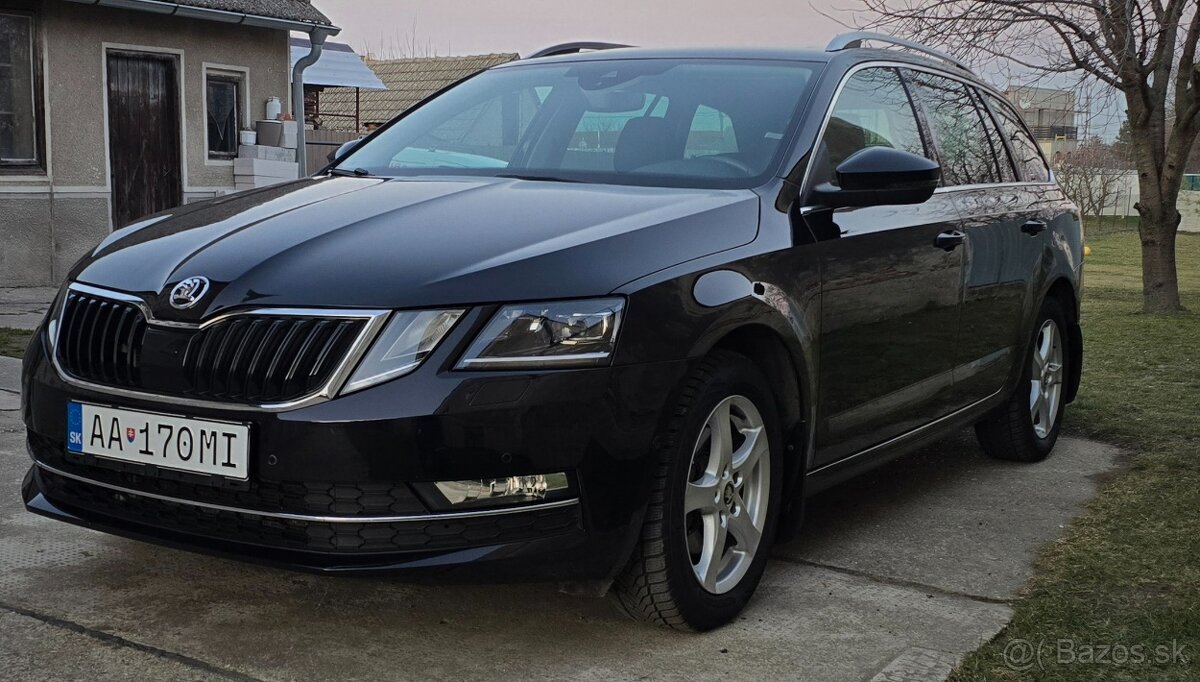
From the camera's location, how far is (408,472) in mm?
2939

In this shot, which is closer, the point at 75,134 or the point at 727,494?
the point at 727,494

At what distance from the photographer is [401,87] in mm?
34812

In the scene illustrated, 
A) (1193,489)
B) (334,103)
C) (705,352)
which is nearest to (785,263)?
(705,352)

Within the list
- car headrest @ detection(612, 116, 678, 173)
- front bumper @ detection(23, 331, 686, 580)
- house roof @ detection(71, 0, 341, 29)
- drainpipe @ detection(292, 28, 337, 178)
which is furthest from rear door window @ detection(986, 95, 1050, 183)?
drainpipe @ detection(292, 28, 337, 178)

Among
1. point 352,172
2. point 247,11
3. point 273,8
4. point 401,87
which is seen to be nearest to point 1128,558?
point 352,172

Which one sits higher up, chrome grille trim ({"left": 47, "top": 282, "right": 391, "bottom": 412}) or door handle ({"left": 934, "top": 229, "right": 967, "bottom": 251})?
door handle ({"left": 934, "top": 229, "right": 967, "bottom": 251})

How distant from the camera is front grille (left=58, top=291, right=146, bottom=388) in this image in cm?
319

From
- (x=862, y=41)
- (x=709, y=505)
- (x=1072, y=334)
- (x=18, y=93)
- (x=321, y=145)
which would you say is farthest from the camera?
(x=321, y=145)

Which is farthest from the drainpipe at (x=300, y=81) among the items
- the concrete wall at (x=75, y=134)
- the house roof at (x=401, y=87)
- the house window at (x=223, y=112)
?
the house roof at (x=401, y=87)

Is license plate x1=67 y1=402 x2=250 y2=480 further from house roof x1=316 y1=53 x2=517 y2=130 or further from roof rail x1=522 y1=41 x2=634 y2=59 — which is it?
house roof x1=316 y1=53 x2=517 y2=130

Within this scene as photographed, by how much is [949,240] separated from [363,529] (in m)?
2.51

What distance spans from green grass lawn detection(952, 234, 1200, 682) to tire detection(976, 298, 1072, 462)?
38cm

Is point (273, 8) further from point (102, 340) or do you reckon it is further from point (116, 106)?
point (102, 340)

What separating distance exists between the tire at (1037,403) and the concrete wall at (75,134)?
32.1ft
